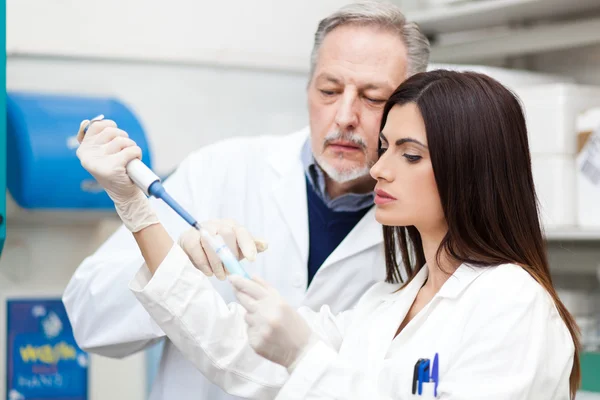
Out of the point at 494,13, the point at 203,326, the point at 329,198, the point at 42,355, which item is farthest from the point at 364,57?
the point at 42,355

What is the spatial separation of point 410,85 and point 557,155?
3.34 feet

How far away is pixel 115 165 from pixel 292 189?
56 cm

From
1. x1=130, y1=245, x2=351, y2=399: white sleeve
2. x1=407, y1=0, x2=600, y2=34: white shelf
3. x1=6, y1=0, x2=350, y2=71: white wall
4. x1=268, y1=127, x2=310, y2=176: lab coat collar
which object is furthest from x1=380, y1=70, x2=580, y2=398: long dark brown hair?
x1=6, y1=0, x2=350, y2=71: white wall

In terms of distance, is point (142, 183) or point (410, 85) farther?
point (410, 85)

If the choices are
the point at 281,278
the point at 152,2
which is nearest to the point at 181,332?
the point at 281,278

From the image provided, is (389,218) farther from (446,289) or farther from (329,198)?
(329,198)

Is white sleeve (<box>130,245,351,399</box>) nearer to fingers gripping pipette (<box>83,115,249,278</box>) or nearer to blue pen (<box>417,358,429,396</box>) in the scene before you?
fingers gripping pipette (<box>83,115,249,278</box>)

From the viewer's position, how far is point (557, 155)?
221 cm

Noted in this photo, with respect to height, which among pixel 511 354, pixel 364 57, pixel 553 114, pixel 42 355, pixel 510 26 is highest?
pixel 510 26

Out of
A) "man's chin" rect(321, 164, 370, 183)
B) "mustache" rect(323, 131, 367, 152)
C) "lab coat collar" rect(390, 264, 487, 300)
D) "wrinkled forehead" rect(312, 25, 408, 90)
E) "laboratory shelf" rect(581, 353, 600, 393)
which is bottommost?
"laboratory shelf" rect(581, 353, 600, 393)

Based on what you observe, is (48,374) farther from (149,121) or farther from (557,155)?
(557,155)

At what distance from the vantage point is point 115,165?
1.20 meters

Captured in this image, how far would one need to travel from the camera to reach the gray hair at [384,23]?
1.61 metres

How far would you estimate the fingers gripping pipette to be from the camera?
1.14m
